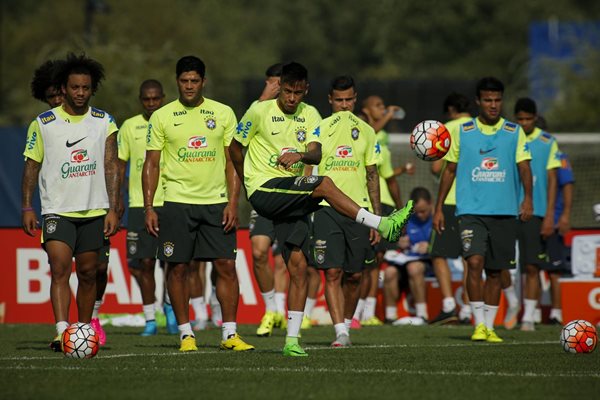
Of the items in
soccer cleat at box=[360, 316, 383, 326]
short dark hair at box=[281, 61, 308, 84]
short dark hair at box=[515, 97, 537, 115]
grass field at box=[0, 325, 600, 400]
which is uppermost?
short dark hair at box=[515, 97, 537, 115]

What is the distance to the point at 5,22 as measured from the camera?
63625 millimetres

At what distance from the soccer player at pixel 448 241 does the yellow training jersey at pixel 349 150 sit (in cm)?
335

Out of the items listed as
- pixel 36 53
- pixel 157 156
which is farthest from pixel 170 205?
pixel 36 53

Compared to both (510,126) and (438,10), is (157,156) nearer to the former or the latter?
(510,126)

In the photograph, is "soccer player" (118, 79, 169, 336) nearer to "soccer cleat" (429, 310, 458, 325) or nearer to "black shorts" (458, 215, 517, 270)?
"black shorts" (458, 215, 517, 270)

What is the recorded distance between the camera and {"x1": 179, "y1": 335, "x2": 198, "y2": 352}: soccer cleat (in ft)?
41.5

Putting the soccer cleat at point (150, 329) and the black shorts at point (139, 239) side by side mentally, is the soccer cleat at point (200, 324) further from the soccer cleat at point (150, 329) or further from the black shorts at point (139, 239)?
the black shorts at point (139, 239)

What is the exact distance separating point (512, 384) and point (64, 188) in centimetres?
465

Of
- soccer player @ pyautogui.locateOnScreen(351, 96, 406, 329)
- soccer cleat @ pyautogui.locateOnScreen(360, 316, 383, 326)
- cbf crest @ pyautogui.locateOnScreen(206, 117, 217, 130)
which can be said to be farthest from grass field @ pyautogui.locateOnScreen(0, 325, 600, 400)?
soccer cleat @ pyautogui.locateOnScreen(360, 316, 383, 326)

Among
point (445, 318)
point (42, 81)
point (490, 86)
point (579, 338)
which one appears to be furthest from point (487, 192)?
point (42, 81)

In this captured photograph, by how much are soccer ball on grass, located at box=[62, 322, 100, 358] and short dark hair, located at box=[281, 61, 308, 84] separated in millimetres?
2818

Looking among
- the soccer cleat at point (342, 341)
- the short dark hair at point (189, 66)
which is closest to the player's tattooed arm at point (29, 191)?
the short dark hair at point (189, 66)

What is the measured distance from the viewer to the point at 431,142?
13.4 metres

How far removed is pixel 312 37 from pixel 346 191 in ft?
238
